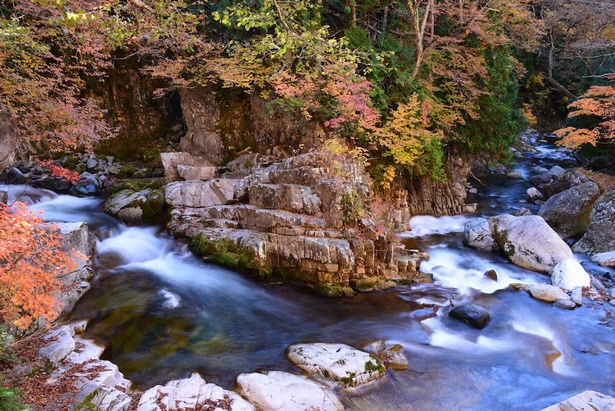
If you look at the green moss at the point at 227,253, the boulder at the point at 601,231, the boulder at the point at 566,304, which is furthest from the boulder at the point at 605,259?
the green moss at the point at 227,253

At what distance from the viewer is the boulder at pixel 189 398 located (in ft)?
15.0

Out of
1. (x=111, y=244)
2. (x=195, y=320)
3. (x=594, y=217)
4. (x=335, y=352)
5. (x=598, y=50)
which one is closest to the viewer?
(x=335, y=352)

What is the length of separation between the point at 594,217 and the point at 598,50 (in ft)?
48.7

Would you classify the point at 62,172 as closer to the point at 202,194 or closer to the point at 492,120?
the point at 202,194

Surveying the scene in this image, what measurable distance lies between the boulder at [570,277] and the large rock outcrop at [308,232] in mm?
3479

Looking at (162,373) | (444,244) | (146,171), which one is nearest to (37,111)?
(146,171)

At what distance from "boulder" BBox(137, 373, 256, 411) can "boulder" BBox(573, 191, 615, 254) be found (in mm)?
11291

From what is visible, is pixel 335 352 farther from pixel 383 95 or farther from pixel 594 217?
pixel 594 217

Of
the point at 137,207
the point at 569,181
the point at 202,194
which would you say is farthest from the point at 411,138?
the point at 137,207

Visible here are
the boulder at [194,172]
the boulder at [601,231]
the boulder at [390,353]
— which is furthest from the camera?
the boulder at [194,172]

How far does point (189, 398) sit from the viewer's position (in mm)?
4754

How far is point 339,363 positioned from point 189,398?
2297mm

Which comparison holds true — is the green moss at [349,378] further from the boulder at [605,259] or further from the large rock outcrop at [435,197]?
the large rock outcrop at [435,197]

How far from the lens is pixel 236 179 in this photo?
445 inches
